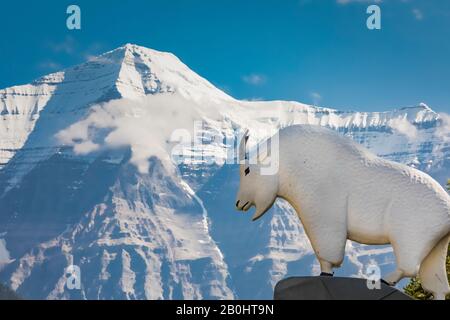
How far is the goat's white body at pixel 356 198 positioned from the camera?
39.3ft

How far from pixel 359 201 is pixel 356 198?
67mm

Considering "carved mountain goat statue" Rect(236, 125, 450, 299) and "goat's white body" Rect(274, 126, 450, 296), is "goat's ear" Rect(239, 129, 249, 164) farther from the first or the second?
"goat's white body" Rect(274, 126, 450, 296)

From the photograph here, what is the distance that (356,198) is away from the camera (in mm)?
12312

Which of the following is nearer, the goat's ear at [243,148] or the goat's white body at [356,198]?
the goat's white body at [356,198]

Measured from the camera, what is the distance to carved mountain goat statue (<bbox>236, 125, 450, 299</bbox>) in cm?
1198

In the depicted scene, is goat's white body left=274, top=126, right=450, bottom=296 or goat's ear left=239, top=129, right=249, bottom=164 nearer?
goat's white body left=274, top=126, right=450, bottom=296

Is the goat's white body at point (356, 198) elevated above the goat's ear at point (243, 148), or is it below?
below

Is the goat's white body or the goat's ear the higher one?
the goat's ear

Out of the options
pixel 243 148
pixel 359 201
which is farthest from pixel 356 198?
pixel 243 148

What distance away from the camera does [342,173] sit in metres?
12.5

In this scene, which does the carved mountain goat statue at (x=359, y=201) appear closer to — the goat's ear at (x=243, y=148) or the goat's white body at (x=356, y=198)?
the goat's white body at (x=356, y=198)

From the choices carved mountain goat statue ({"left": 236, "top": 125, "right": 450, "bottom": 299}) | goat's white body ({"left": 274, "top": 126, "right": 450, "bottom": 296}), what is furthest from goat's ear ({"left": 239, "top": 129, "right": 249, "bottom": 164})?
goat's white body ({"left": 274, "top": 126, "right": 450, "bottom": 296})

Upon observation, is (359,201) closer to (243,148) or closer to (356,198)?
(356,198)

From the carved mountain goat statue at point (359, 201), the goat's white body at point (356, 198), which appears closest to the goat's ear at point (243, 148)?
the carved mountain goat statue at point (359, 201)
